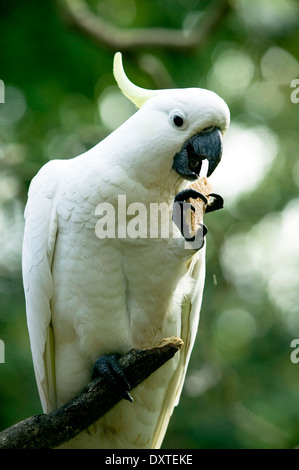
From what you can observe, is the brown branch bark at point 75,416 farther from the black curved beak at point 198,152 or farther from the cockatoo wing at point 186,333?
the black curved beak at point 198,152

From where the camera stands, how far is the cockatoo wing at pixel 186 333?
330 cm

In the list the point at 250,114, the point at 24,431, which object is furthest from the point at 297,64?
the point at 24,431

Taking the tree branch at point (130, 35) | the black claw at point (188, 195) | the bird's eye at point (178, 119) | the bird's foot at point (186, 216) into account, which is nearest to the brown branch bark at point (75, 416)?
the bird's foot at point (186, 216)

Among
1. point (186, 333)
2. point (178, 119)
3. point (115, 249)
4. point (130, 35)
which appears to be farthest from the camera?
point (130, 35)

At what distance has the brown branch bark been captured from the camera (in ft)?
9.00

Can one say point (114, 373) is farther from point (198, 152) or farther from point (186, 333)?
point (198, 152)

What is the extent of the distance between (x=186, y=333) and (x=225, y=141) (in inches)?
121

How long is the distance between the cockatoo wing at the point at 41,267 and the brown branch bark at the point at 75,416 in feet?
1.23

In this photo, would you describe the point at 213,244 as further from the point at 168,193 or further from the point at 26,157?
the point at 168,193

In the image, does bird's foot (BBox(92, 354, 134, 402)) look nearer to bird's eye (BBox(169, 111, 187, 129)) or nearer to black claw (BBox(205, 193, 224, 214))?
black claw (BBox(205, 193, 224, 214))

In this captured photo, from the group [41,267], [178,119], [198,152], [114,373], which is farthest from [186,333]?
[178,119]

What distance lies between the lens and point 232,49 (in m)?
7.65

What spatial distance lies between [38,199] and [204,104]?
39.2 inches

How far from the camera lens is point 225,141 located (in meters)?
6.04
